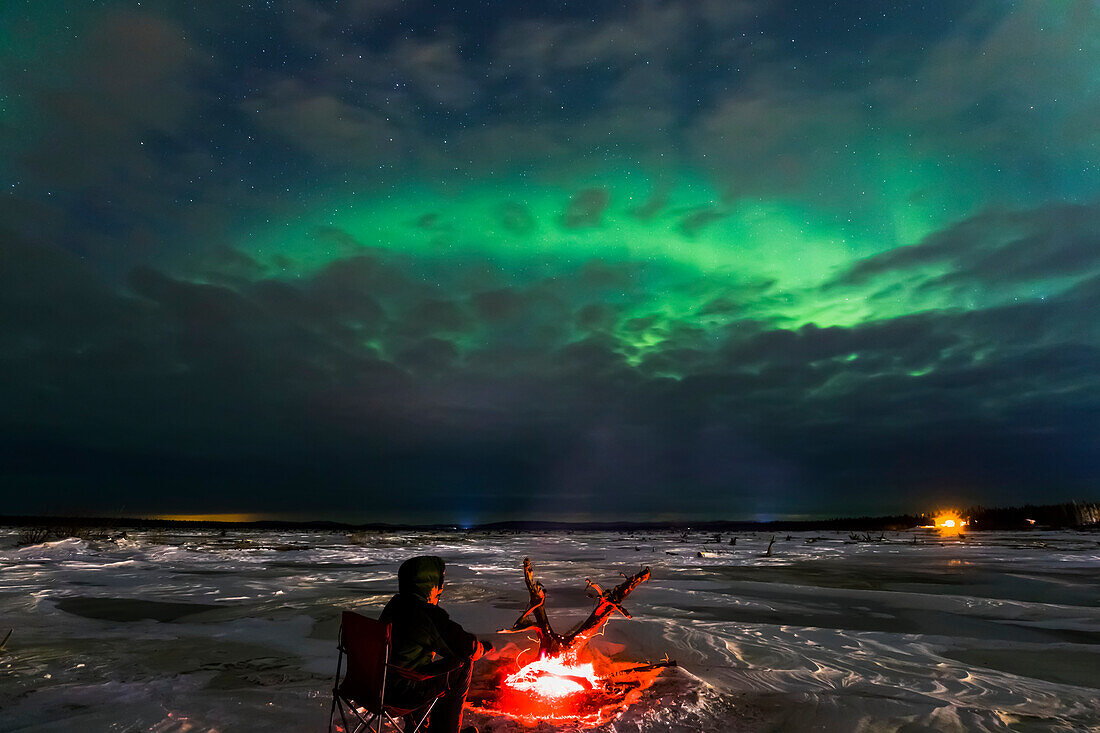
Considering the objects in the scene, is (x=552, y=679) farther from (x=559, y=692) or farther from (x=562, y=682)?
(x=559, y=692)

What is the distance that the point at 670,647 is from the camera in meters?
9.25

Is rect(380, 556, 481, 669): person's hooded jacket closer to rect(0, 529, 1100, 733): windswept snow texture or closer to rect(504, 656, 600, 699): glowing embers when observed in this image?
rect(0, 529, 1100, 733): windswept snow texture

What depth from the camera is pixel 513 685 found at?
6555mm

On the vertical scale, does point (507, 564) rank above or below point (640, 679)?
below

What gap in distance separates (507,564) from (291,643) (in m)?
19.3

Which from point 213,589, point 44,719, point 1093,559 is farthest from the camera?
point 1093,559

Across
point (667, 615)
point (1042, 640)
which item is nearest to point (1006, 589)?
point (1042, 640)

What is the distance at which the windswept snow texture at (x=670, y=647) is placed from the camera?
5.96m

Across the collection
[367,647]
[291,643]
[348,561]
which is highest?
[367,647]

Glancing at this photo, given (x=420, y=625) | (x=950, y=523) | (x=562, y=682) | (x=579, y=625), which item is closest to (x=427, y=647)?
(x=420, y=625)

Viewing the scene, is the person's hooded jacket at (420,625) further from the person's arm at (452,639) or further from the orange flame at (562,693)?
the orange flame at (562,693)

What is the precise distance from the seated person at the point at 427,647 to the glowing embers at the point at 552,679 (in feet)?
7.51

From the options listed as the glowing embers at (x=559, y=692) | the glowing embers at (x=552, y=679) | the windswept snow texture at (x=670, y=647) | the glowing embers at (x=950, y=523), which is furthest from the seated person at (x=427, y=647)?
the glowing embers at (x=950, y=523)

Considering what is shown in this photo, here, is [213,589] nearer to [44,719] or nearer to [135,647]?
[135,647]
